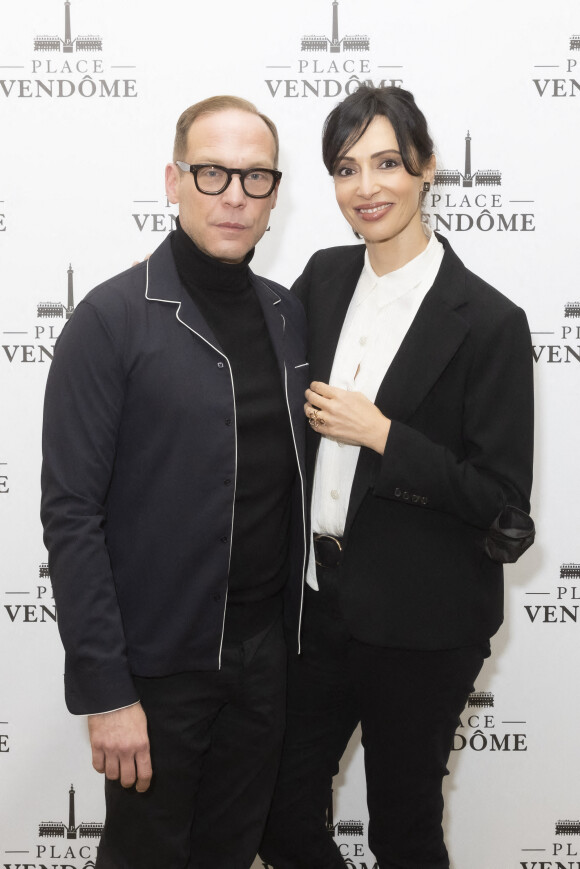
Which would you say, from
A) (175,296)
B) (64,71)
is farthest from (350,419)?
(64,71)

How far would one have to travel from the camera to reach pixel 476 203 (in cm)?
227

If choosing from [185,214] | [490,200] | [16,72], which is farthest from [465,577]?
[16,72]

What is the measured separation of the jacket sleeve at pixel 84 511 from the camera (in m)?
1.34

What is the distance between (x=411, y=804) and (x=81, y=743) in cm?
111

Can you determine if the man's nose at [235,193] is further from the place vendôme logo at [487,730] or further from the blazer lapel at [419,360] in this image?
the place vendôme logo at [487,730]

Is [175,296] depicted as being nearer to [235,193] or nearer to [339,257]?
[235,193]

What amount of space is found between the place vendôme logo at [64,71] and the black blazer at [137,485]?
915 millimetres

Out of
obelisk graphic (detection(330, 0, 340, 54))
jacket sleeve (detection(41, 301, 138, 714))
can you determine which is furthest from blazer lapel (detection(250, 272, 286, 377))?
obelisk graphic (detection(330, 0, 340, 54))

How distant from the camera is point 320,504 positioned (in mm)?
1672

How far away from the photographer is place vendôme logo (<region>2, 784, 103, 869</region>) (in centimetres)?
244

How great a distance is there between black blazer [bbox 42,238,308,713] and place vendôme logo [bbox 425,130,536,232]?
40.6 inches

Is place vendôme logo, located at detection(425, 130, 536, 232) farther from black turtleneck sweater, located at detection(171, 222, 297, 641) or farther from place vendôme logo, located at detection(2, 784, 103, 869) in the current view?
place vendôme logo, located at detection(2, 784, 103, 869)

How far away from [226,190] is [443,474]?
638mm

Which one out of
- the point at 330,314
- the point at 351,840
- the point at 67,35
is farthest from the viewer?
the point at 351,840
